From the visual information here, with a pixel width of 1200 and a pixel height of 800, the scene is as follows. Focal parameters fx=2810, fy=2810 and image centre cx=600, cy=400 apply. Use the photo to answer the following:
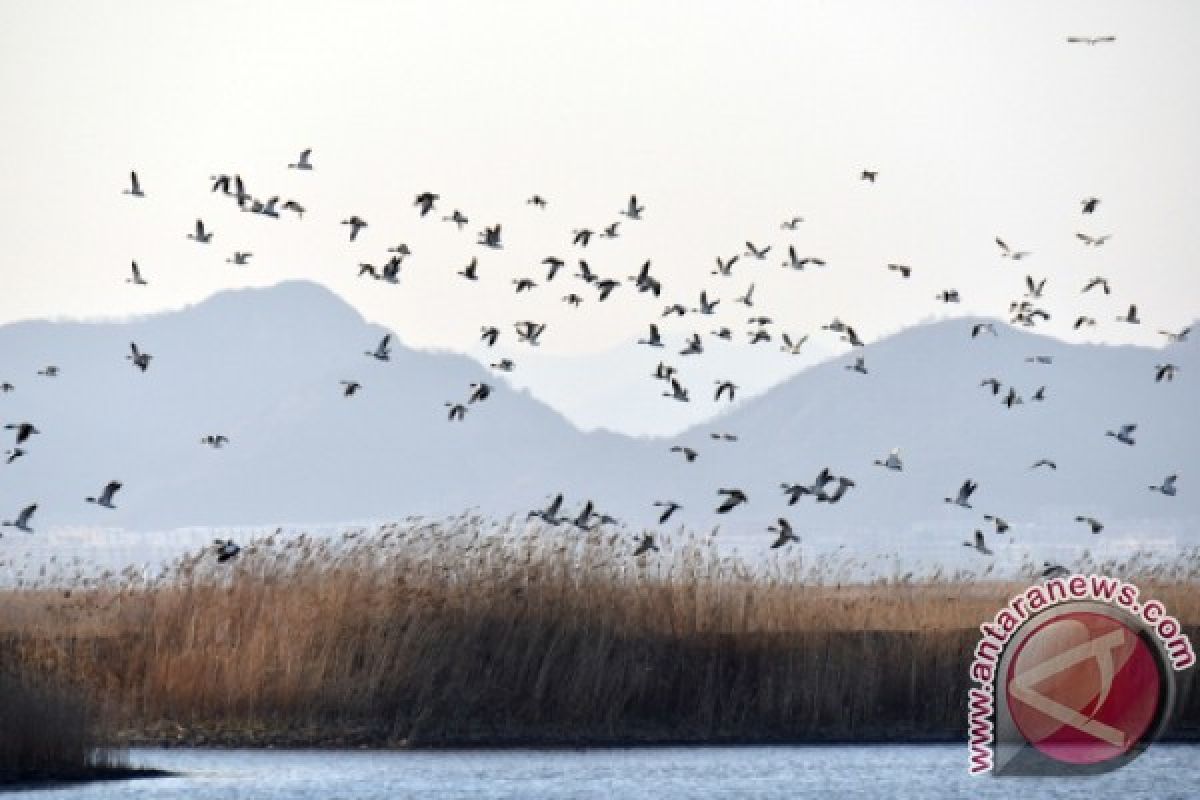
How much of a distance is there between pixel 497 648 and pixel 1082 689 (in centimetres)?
785

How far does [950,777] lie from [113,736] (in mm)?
9867

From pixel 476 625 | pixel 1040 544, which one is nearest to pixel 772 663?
pixel 476 625

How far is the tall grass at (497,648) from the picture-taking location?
34625mm

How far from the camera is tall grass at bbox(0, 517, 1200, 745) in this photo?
114 feet

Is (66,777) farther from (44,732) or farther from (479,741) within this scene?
(479,741)

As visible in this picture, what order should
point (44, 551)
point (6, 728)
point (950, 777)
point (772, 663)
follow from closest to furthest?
point (6, 728), point (950, 777), point (772, 663), point (44, 551)

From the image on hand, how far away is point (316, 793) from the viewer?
31.3 metres

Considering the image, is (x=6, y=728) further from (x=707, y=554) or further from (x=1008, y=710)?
(x=1008, y=710)

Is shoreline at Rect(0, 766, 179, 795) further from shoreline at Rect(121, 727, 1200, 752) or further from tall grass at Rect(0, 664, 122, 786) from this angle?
shoreline at Rect(121, 727, 1200, 752)

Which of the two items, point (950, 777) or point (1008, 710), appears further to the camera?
point (1008, 710)

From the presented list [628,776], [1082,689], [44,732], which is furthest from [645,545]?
[44,732]

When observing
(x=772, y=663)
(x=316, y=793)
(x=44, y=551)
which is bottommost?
(x=316, y=793)

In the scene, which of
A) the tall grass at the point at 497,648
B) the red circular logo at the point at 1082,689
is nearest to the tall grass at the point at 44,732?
the tall grass at the point at 497,648

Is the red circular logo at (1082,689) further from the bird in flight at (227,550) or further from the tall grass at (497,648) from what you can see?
the bird in flight at (227,550)
